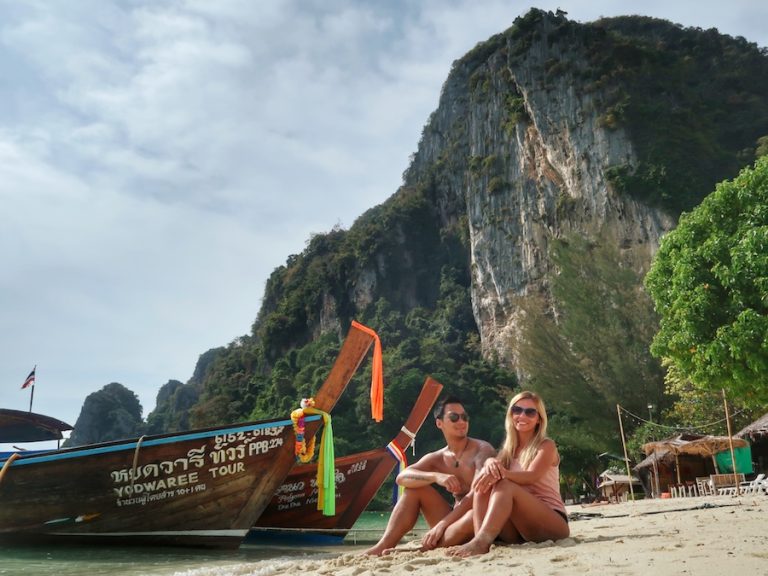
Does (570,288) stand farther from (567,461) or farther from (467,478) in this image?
(467,478)

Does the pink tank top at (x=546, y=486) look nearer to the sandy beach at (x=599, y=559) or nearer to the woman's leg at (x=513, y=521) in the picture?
the woman's leg at (x=513, y=521)

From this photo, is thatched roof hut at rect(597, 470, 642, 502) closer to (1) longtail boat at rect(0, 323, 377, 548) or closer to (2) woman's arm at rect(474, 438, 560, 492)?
(1) longtail boat at rect(0, 323, 377, 548)

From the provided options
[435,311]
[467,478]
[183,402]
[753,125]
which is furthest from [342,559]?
[183,402]

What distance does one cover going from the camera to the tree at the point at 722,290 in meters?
8.59

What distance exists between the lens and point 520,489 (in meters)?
2.98

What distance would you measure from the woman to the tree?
21.5 ft

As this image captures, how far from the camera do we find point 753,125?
36.3m

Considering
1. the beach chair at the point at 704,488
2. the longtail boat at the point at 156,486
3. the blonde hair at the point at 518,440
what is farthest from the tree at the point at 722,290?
the blonde hair at the point at 518,440

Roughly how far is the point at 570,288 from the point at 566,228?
13.5m

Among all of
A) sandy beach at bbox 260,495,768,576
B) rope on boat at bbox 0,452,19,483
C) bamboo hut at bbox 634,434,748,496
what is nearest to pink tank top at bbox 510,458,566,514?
sandy beach at bbox 260,495,768,576

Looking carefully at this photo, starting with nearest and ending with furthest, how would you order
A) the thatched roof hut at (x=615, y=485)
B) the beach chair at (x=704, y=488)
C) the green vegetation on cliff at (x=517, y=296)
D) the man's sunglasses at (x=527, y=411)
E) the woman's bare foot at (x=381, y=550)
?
the man's sunglasses at (x=527, y=411) → the woman's bare foot at (x=381, y=550) → the beach chair at (x=704, y=488) → the thatched roof hut at (x=615, y=485) → the green vegetation on cliff at (x=517, y=296)

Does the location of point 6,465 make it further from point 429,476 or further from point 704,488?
point 704,488

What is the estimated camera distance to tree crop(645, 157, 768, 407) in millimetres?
8586

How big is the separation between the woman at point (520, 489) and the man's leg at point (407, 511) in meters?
0.41
